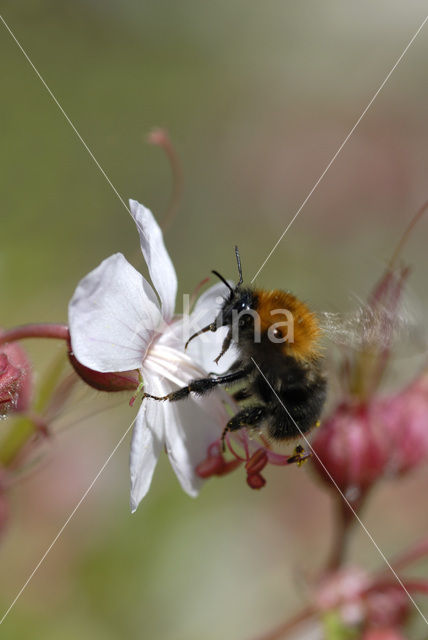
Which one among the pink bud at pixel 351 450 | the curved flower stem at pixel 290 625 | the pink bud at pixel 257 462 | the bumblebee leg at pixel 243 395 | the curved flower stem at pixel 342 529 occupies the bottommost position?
the curved flower stem at pixel 290 625

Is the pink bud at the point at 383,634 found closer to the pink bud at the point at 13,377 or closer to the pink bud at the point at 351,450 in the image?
the pink bud at the point at 351,450

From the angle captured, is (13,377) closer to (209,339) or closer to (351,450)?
(209,339)

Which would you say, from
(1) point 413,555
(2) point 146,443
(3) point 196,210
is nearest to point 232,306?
(2) point 146,443

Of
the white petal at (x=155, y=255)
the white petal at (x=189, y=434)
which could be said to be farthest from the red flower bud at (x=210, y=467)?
the white petal at (x=155, y=255)

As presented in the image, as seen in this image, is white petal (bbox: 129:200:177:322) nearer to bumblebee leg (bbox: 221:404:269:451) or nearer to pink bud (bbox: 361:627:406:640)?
bumblebee leg (bbox: 221:404:269:451)

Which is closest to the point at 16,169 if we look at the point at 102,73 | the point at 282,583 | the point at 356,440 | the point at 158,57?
the point at 102,73
